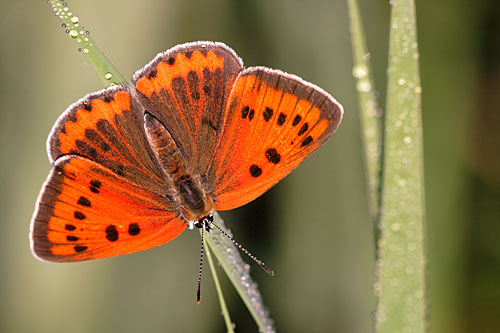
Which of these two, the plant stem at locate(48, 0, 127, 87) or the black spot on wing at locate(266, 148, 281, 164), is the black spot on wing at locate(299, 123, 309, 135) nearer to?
the black spot on wing at locate(266, 148, 281, 164)

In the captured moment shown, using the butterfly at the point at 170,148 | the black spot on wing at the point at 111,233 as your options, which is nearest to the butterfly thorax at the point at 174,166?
the butterfly at the point at 170,148

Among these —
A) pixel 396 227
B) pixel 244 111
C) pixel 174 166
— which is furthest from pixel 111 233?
pixel 396 227

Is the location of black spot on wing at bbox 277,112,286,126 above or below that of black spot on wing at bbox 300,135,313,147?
above

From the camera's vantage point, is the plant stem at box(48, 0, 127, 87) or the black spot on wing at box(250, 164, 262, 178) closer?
the plant stem at box(48, 0, 127, 87)

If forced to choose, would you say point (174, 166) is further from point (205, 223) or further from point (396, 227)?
point (396, 227)

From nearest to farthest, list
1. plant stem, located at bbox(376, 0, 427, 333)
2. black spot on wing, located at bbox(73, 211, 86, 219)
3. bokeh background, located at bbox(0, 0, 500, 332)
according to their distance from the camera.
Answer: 1. plant stem, located at bbox(376, 0, 427, 333)
2. black spot on wing, located at bbox(73, 211, 86, 219)
3. bokeh background, located at bbox(0, 0, 500, 332)

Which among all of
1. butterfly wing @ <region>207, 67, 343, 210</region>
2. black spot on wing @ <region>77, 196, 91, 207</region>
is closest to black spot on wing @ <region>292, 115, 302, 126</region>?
butterfly wing @ <region>207, 67, 343, 210</region>

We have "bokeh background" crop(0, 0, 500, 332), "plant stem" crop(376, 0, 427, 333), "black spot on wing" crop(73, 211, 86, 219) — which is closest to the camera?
"plant stem" crop(376, 0, 427, 333)
